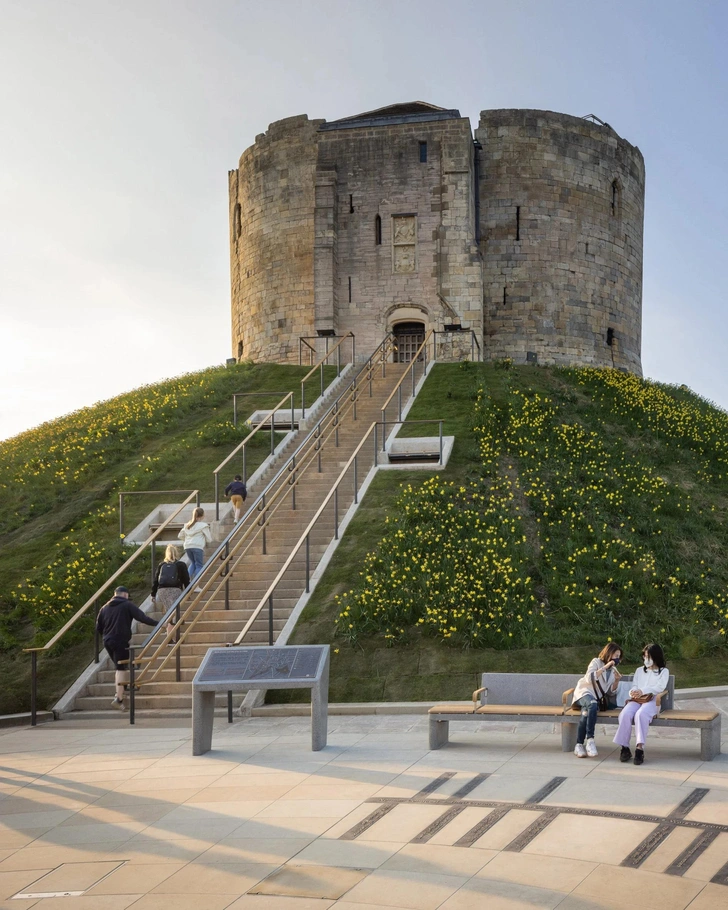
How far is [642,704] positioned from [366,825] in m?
2.93

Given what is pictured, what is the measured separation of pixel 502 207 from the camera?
32.2 metres

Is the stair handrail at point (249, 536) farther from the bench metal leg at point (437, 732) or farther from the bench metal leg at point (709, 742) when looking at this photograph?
the bench metal leg at point (709, 742)

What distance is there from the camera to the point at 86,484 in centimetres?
2028

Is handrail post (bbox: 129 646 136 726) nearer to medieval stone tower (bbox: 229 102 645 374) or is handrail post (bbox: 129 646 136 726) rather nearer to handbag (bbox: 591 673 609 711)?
handbag (bbox: 591 673 609 711)

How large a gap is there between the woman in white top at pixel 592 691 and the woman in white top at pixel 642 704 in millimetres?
207

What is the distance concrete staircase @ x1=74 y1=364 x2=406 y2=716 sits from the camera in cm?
1245

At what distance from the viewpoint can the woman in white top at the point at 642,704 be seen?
8.62m

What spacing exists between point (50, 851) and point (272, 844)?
151 cm

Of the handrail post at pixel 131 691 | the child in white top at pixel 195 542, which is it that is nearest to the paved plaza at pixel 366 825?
the handrail post at pixel 131 691

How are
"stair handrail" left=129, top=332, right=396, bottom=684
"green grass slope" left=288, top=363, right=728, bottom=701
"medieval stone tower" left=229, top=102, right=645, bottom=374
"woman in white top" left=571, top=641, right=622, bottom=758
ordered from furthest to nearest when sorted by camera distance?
"medieval stone tower" left=229, top=102, right=645, bottom=374 → "green grass slope" left=288, top=363, right=728, bottom=701 → "stair handrail" left=129, top=332, right=396, bottom=684 → "woman in white top" left=571, top=641, right=622, bottom=758

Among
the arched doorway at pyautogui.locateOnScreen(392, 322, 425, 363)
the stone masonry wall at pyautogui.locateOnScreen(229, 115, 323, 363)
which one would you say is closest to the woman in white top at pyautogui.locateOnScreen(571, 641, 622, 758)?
the arched doorway at pyautogui.locateOnScreen(392, 322, 425, 363)

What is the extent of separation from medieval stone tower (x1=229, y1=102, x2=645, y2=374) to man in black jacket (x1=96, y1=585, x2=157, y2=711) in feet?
65.1

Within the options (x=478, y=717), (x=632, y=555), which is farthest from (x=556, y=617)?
(x=478, y=717)

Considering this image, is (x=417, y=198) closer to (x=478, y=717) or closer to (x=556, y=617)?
(x=556, y=617)
